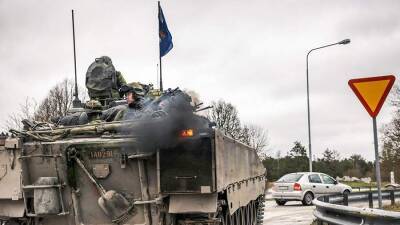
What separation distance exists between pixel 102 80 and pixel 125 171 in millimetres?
3620

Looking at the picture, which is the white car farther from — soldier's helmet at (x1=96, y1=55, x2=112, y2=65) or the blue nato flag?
soldier's helmet at (x1=96, y1=55, x2=112, y2=65)

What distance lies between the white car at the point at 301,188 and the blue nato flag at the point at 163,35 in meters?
9.89

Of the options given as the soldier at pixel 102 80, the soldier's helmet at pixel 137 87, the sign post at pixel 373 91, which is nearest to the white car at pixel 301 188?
the soldier at pixel 102 80

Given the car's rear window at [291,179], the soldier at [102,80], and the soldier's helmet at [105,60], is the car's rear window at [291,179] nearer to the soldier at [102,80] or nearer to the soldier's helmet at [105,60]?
the soldier at [102,80]

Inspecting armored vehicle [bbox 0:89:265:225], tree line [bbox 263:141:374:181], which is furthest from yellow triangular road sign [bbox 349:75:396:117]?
tree line [bbox 263:141:374:181]

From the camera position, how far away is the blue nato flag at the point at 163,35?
47.4ft

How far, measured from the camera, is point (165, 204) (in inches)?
285

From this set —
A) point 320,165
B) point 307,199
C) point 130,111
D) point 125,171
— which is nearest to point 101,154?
point 125,171

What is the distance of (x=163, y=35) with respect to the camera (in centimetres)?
1455

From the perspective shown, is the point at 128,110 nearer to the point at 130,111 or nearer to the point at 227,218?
the point at 130,111

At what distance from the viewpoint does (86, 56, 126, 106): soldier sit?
10.6 metres

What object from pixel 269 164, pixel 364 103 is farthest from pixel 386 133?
pixel 364 103

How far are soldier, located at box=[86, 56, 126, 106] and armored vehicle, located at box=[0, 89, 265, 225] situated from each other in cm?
261

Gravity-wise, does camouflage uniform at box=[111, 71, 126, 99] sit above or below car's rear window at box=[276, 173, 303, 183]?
above
